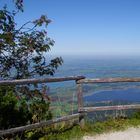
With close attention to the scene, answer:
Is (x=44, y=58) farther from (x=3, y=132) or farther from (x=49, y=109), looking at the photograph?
(x=3, y=132)

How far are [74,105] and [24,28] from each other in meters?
3.46

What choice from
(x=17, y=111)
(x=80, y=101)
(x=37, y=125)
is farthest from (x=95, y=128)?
Result: (x=17, y=111)

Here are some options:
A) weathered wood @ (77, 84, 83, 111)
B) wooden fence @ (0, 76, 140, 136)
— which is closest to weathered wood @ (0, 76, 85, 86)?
wooden fence @ (0, 76, 140, 136)

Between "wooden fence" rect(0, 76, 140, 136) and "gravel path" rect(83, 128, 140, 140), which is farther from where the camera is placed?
"gravel path" rect(83, 128, 140, 140)

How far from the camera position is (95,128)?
40.4 feet

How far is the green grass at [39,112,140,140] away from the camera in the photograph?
11.3 m

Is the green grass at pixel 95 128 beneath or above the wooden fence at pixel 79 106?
beneath

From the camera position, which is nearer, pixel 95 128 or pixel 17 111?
pixel 17 111

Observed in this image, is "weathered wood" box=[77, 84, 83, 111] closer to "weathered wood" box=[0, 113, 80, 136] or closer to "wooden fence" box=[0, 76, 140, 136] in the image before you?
"wooden fence" box=[0, 76, 140, 136]

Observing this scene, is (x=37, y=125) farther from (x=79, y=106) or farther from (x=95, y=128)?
(x=95, y=128)

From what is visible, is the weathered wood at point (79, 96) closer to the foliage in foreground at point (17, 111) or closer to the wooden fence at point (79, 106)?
the wooden fence at point (79, 106)

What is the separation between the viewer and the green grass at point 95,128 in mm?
11289

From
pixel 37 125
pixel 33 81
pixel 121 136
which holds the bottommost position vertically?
pixel 121 136

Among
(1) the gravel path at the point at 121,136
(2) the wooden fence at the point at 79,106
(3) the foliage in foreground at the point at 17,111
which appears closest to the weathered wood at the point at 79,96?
(2) the wooden fence at the point at 79,106
